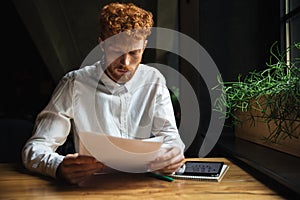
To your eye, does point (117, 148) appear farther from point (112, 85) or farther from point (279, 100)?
point (279, 100)

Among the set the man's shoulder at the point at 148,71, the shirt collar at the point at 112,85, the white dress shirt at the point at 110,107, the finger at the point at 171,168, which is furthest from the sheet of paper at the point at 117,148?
the man's shoulder at the point at 148,71

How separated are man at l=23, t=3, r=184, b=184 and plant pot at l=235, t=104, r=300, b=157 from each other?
40cm

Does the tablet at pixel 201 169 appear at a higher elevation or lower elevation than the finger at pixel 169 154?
lower

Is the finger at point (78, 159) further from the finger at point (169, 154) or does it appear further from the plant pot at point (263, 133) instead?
the plant pot at point (263, 133)

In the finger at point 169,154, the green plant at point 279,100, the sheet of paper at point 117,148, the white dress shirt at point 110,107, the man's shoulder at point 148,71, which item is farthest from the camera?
the man's shoulder at point 148,71

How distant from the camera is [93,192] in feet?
2.98

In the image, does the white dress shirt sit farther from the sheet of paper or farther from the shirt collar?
the sheet of paper

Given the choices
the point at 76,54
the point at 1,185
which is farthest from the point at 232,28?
the point at 76,54

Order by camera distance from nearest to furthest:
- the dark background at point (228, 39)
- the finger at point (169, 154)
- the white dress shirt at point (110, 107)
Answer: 1. the finger at point (169, 154)
2. the white dress shirt at point (110, 107)
3. the dark background at point (228, 39)

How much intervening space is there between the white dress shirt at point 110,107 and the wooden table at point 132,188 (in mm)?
276

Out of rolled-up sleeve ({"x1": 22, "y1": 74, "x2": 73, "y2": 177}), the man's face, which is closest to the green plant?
the man's face

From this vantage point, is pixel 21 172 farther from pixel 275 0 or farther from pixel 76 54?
pixel 76 54

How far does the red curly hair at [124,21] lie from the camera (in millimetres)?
1229

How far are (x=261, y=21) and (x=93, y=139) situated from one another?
161 centimetres
